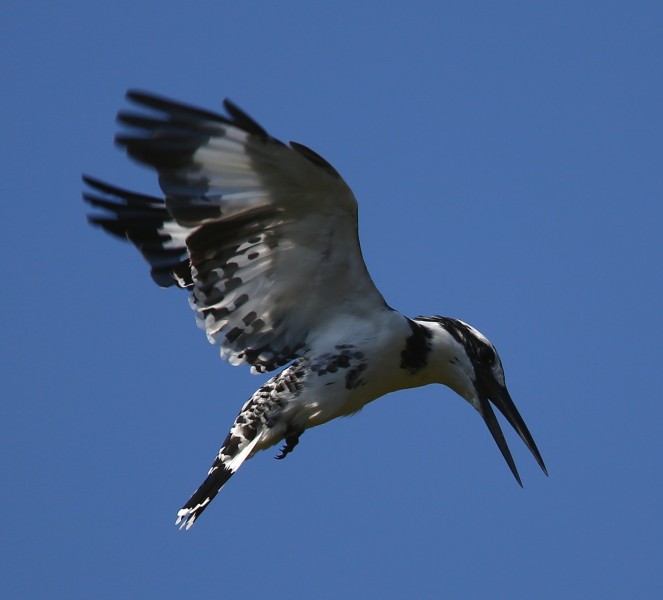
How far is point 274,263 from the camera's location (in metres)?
7.75

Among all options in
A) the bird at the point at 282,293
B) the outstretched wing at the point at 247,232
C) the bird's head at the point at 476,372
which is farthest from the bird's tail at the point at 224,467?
the bird's head at the point at 476,372

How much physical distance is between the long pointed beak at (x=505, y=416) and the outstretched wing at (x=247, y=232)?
1044 mm

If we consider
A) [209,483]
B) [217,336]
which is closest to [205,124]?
[217,336]

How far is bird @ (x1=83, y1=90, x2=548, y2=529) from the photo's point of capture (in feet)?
23.3

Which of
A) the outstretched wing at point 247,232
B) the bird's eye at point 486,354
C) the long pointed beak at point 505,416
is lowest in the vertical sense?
the long pointed beak at point 505,416

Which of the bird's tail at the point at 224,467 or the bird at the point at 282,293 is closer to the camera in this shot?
the bird at the point at 282,293

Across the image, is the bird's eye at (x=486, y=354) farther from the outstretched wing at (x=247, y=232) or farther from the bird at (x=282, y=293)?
the outstretched wing at (x=247, y=232)

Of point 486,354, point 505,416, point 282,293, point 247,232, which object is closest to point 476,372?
point 486,354

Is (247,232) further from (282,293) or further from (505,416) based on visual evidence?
(505,416)

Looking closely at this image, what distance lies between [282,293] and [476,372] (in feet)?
4.45

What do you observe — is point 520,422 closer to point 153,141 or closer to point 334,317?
point 334,317

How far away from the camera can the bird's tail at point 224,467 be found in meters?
7.73

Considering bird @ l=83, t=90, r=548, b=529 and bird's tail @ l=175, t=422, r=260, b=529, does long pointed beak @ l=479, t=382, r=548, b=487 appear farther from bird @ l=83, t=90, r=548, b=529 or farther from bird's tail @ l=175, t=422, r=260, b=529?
bird's tail @ l=175, t=422, r=260, b=529

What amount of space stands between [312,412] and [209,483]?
746mm
